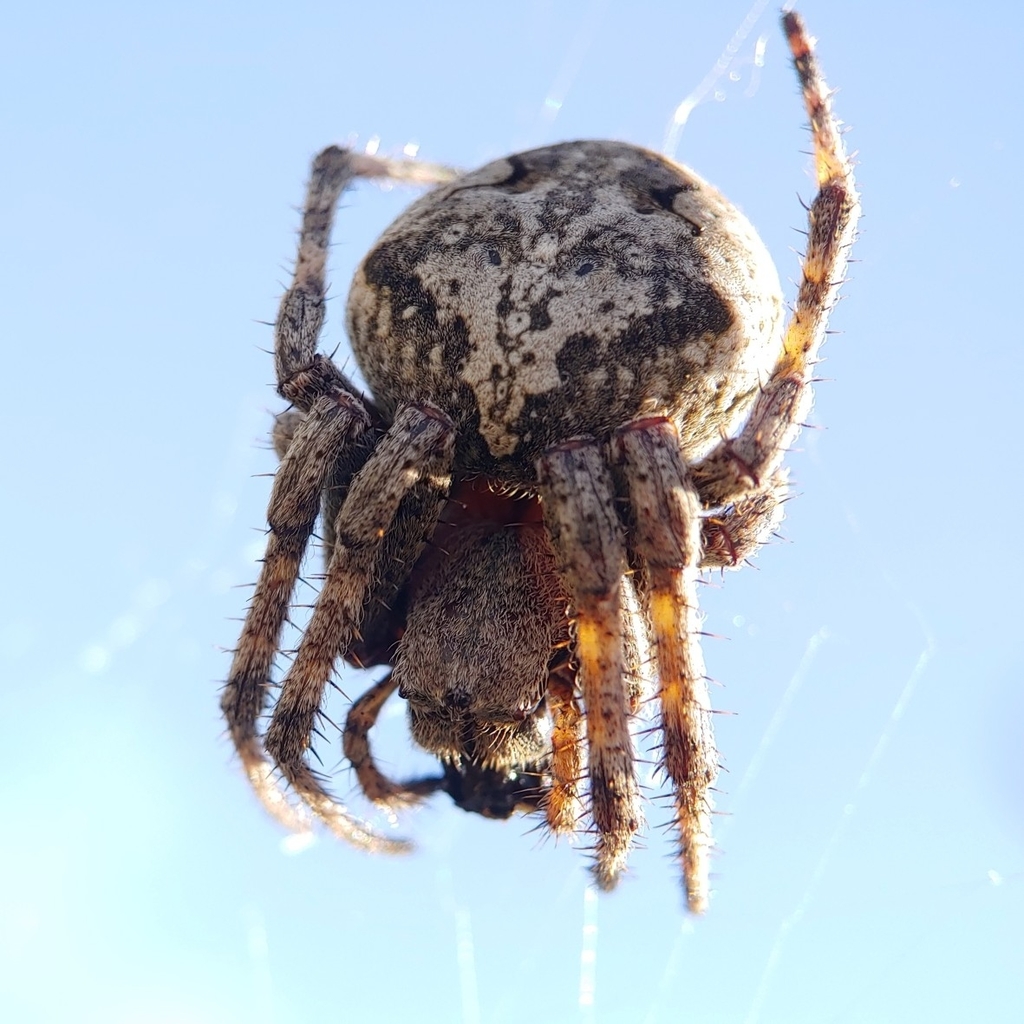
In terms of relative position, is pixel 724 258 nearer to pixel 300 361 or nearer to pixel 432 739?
pixel 300 361

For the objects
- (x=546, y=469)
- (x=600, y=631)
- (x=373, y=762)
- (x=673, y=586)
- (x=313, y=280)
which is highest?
(x=313, y=280)

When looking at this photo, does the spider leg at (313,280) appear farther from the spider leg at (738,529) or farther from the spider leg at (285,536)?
the spider leg at (738,529)

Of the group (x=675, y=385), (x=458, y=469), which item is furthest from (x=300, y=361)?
(x=675, y=385)

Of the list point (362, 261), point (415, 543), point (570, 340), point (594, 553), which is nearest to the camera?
point (594, 553)

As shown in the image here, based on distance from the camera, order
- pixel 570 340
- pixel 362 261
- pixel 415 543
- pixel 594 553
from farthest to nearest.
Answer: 1. pixel 362 261
2. pixel 415 543
3. pixel 570 340
4. pixel 594 553

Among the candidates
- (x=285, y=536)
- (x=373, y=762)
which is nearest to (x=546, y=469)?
(x=285, y=536)

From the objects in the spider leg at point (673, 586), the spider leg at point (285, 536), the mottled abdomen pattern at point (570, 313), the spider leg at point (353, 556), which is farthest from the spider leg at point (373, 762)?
the spider leg at point (673, 586)

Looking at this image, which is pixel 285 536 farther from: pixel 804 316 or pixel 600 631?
pixel 804 316
